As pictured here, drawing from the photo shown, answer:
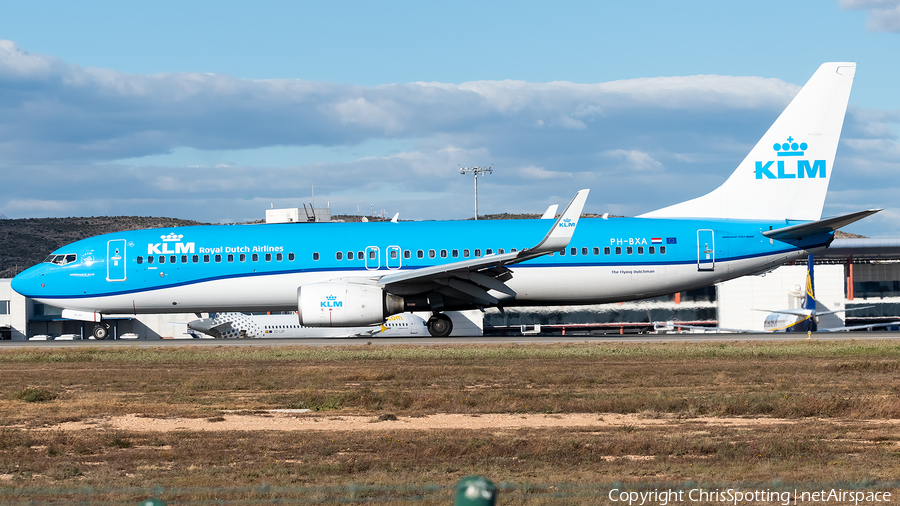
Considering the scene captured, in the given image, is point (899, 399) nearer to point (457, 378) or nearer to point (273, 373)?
point (457, 378)

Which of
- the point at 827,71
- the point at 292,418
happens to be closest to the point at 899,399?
the point at 292,418

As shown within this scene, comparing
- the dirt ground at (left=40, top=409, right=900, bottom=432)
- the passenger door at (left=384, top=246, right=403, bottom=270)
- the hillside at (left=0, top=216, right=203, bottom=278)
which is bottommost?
the dirt ground at (left=40, top=409, right=900, bottom=432)

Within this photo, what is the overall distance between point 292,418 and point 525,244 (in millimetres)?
15236

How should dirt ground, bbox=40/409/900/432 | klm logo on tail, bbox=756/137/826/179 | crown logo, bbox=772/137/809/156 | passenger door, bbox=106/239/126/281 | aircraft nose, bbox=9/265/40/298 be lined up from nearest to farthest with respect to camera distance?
dirt ground, bbox=40/409/900/432 → passenger door, bbox=106/239/126/281 → aircraft nose, bbox=9/265/40/298 → klm logo on tail, bbox=756/137/826/179 → crown logo, bbox=772/137/809/156

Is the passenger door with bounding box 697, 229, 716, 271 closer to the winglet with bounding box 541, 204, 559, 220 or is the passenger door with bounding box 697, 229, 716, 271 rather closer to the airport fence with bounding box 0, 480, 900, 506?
the winglet with bounding box 541, 204, 559, 220

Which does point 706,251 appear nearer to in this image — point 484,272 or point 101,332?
point 484,272

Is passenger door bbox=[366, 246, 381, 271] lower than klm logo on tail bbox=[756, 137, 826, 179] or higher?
lower

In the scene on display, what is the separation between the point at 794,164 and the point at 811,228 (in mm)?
3071

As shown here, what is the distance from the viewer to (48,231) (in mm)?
133875

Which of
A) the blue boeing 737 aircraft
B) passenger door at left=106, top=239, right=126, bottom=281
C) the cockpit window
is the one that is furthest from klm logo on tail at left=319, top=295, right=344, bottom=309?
the cockpit window

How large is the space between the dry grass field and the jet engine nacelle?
3407 millimetres

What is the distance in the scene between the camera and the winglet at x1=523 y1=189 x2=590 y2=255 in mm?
24250

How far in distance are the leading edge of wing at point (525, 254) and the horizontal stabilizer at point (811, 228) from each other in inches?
282

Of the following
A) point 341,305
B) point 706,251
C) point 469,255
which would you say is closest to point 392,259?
point 469,255
